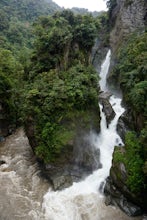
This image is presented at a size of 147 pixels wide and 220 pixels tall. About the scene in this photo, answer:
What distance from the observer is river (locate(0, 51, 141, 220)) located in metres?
14.2

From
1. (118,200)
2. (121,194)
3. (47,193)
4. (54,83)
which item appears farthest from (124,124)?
(47,193)

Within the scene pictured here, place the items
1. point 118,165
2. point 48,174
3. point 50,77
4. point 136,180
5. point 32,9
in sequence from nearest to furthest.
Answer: point 136,180
point 118,165
point 48,174
point 50,77
point 32,9

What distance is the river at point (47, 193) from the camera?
14234mm

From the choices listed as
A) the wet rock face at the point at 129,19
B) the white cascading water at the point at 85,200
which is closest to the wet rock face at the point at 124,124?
the white cascading water at the point at 85,200

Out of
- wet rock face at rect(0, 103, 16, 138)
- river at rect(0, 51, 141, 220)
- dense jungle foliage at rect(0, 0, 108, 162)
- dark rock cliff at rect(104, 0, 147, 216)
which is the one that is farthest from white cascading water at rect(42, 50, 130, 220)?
wet rock face at rect(0, 103, 16, 138)

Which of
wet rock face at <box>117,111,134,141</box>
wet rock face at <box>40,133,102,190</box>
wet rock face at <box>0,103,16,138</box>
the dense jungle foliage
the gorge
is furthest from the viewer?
wet rock face at <box>0,103,16,138</box>

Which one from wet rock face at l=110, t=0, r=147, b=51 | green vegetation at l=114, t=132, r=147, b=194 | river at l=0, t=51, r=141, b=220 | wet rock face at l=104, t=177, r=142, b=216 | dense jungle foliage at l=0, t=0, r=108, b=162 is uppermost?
wet rock face at l=110, t=0, r=147, b=51

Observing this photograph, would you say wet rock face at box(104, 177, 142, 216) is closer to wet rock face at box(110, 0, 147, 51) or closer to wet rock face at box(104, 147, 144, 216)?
wet rock face at box(104, 147, 144, 216)

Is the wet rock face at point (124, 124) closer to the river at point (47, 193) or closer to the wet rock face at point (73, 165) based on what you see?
the river at point (47, 193)

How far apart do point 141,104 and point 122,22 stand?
2166cm

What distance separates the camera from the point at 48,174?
57.0ft

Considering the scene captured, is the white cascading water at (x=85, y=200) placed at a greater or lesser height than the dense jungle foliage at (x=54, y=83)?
lesser

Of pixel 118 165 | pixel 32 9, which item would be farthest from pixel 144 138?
pixel 32 9

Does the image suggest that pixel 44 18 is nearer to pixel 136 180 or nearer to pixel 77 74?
pixel 77 74
